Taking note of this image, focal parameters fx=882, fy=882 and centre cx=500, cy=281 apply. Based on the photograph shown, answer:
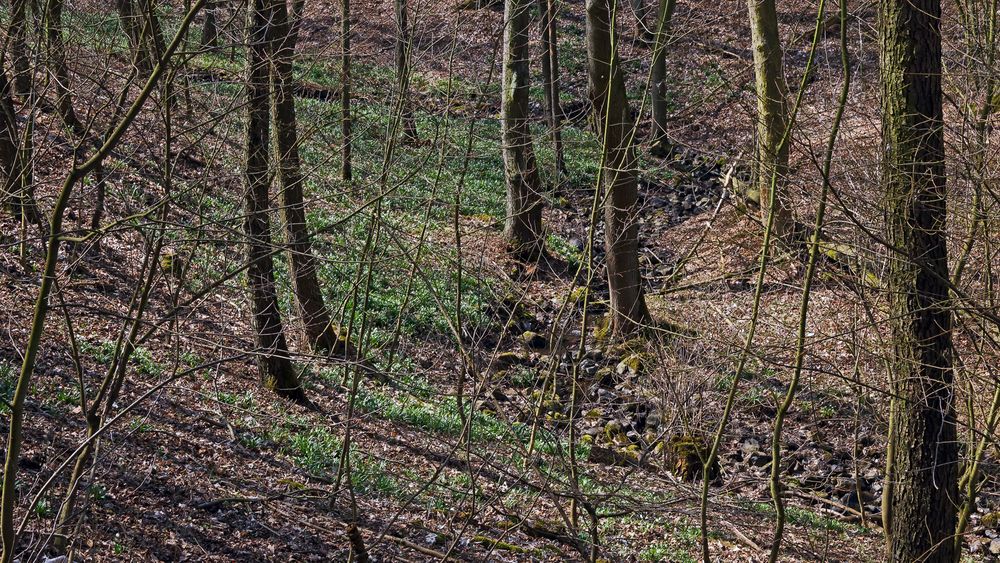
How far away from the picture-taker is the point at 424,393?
27.8ft

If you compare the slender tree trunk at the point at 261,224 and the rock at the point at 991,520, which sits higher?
the slender tree trunk at the point at 261,224

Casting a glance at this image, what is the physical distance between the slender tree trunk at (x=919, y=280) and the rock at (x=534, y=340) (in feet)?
23.0

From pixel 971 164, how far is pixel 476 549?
515 cm

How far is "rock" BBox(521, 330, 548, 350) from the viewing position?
13.6 metres

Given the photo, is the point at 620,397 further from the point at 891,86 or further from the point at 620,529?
the point at 891,86

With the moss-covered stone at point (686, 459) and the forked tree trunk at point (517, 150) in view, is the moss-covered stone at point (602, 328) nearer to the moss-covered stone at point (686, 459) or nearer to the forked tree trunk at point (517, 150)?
the forked tree trunk at point (517, 150)

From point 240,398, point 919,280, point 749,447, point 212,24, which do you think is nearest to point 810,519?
point 749,447

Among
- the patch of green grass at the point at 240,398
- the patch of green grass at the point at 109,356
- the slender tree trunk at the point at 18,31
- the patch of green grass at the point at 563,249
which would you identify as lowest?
the patch of green grass at the point at 240,398

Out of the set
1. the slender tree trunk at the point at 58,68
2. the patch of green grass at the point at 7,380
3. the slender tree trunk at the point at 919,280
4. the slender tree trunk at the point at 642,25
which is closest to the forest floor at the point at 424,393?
the patch of green grass at the point at 7,380

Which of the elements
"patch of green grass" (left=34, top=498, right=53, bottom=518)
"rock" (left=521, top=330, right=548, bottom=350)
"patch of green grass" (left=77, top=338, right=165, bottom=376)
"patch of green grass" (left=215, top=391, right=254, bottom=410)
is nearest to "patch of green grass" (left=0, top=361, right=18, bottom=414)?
"patch of green grass" (left=77, top=338, right=165, bottom=376)

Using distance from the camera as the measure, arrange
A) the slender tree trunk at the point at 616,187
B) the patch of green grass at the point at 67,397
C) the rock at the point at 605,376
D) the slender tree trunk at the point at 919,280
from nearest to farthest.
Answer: the slender tree trunk at the point at 919,280 < the patch of green grass at the point at 67,397 < the slender tree trunk at the point at 616,187 < the rock at the point at 605,376

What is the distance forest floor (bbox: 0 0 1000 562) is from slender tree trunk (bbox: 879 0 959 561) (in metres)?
0.45

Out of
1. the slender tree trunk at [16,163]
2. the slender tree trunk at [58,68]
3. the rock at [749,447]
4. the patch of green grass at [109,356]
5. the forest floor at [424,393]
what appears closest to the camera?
the slender tree trunk at [16,163]

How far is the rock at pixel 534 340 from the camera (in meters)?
13.6
